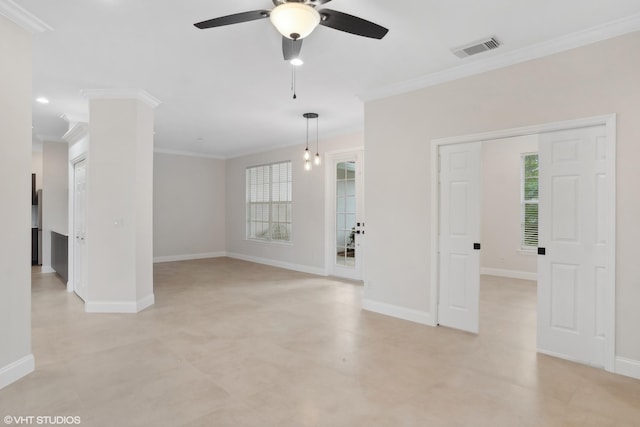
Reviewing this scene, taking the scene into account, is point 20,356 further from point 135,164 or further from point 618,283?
point 618,283

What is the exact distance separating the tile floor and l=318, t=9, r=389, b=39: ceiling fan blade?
244cm

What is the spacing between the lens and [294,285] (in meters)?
6.09

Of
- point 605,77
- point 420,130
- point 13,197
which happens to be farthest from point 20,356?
point 605,77

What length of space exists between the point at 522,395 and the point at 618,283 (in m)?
1.25

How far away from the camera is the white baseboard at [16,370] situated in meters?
2.56

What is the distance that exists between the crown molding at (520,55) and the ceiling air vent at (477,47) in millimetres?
230

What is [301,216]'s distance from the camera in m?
7.55

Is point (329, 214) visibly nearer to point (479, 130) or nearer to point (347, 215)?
point (347, 215)

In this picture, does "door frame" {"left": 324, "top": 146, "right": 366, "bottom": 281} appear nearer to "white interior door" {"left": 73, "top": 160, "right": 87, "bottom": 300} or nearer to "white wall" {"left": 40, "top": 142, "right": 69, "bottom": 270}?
"white interior door" {"left": 73, "top": 160, "right": 87, "bottom": 300}

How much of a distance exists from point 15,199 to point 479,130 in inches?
160

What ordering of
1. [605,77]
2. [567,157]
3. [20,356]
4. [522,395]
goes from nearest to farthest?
[522,395], [20,356], [605,77], [567,157]

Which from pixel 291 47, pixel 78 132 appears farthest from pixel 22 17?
pixel 78 132

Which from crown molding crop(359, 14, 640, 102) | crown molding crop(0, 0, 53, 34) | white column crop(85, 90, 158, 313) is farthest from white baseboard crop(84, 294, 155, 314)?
crown molding crop(359, 14, 640, 102)

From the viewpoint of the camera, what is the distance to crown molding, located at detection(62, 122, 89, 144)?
4836 mm
